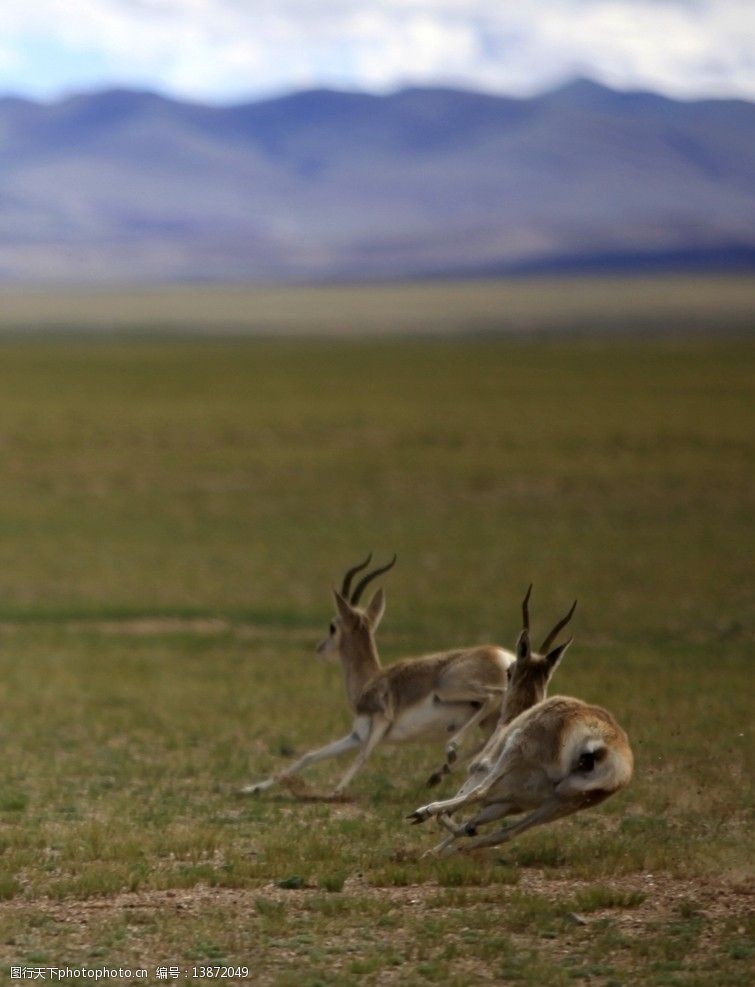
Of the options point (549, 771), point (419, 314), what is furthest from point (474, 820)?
point (419, 314)

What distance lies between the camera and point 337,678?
16922 mm

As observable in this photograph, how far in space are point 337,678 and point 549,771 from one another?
8699mm

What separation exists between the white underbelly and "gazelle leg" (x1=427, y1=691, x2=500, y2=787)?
5 cm

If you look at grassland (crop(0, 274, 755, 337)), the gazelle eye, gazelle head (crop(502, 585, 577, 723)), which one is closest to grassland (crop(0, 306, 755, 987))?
the gazelle eye

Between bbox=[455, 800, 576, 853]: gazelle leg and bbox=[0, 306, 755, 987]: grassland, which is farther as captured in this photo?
bbox=[455, 800, 576, 853]: gazelle leg

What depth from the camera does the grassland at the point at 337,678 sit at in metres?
7.37

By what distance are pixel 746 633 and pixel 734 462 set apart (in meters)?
23.7

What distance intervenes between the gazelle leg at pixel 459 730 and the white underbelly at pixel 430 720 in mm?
46

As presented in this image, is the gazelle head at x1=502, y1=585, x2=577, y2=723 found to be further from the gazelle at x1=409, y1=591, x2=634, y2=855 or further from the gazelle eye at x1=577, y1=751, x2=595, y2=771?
the gazelle eye at x1=577, y1=751, x2=595, y2=771

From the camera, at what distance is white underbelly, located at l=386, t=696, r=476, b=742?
10.5 meters

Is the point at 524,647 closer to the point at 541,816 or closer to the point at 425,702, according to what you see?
the point at 541,816

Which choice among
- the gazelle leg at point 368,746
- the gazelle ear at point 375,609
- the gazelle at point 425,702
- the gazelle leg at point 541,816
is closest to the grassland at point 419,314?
the gazelle ear at point 375,609

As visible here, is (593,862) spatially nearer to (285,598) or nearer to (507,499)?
(285,598)

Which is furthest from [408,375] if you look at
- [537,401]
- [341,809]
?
[341,809]
